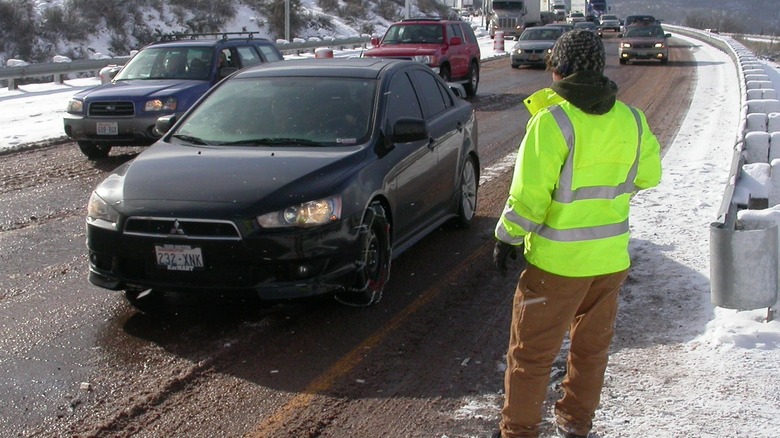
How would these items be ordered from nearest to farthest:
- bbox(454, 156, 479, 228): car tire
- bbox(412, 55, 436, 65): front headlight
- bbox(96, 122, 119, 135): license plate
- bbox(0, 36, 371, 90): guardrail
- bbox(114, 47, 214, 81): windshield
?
bbox(454, 156, 479, 228): car tire
bbox(96, 122, 119, 135): license plate
bbox(114, 47, 214, 81): windshield
bbox(412, 55, 436, 65): front headlight
bbox(0, 36, 371, 90): guardrail

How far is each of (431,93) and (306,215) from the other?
279 cm

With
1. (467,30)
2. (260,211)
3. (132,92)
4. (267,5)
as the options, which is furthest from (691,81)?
(267,5)

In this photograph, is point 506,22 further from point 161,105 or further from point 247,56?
point 161,105

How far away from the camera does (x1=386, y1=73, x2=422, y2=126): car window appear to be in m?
7.05

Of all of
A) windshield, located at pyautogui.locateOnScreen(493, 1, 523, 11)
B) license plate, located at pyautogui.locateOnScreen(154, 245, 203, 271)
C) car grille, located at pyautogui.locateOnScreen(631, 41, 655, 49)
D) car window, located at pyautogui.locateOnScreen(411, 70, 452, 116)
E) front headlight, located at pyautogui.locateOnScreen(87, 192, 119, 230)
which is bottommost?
license plate, located at pyautogui.locateOnScreen(154, 245, 203, 271)

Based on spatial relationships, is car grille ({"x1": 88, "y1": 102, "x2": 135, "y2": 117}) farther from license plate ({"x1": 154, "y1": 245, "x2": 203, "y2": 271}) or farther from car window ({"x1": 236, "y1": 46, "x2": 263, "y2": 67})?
license plate ({"x1": 154, "y1": 245, "x2": 203, "y2": 271})

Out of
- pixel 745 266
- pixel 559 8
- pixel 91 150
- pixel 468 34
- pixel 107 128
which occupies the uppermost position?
pixel 559 8

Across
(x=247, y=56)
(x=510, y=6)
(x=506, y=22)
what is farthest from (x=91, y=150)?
(x=510, y=6)

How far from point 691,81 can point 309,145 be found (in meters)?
20.1

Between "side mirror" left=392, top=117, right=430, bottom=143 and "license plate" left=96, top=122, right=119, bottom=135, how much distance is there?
6.43 meters

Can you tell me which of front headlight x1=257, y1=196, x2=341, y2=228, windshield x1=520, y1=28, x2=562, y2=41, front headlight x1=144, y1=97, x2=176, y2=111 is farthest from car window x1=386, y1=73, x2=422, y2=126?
windshield x1=520, y1=28, x2=562, y2=41

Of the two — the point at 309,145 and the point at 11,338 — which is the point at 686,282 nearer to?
the point at 309,145

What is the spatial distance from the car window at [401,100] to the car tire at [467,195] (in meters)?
0.95

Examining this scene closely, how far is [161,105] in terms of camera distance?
12.1 m
